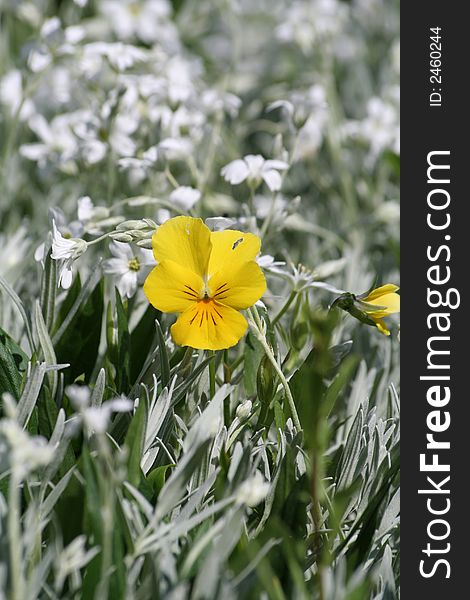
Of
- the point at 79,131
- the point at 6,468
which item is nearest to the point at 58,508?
the point at 6,468

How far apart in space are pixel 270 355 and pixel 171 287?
107mm

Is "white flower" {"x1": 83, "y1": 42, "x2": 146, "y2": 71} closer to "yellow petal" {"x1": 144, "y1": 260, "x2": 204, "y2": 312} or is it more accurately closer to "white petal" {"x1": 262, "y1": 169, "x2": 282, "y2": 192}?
"white petal" {"x1": 262, "y1": 169, "x2": 282, "y2": 192}

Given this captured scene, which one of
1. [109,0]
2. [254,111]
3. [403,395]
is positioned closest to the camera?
[403,395]

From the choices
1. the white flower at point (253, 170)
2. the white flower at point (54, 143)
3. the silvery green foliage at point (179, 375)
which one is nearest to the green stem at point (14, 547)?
the silvery green foliage at point (179, 375)

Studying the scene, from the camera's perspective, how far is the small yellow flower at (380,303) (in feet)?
2.67

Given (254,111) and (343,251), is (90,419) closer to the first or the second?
(343,251)

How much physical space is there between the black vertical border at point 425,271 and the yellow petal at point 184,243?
0.66ft

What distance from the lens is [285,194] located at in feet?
5.90

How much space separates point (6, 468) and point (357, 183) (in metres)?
1.19

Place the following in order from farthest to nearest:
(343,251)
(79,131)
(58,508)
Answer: (343,251) < (79,131) < (58,508)

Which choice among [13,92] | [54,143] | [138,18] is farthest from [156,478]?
[138,18]

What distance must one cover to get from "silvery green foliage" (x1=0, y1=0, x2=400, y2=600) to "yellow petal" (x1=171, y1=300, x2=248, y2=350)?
30 millimetres

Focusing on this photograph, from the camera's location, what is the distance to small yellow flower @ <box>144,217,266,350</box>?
0.77m

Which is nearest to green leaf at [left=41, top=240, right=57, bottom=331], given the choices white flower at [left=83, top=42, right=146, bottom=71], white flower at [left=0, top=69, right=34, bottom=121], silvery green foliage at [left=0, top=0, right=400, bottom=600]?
silvery green foliage at [left=0, top=0, right=400, bottom=600]
